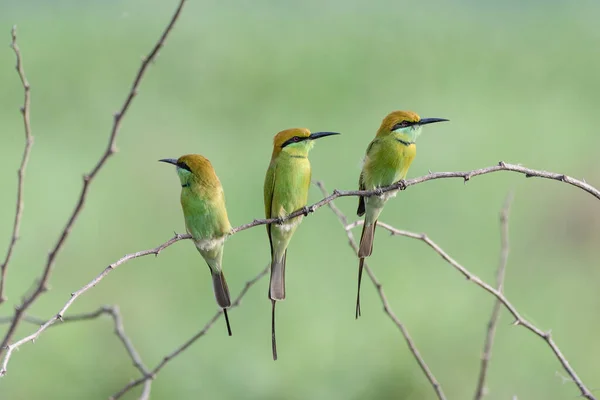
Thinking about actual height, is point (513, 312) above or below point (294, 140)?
below

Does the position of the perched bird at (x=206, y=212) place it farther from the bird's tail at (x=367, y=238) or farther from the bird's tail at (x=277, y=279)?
the bird's tail at (x=367, y=238)

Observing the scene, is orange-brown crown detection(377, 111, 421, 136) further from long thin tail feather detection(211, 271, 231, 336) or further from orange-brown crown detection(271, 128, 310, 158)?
long thin tail feather detection(211, 271, 231, 336)

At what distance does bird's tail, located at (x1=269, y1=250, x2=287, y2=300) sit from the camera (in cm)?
136

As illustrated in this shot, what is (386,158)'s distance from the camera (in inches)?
68.0

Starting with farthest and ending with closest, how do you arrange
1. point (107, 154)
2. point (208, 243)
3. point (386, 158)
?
point (386, 158), point (208, 243), point (107, 154)

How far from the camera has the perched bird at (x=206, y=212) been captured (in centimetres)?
141

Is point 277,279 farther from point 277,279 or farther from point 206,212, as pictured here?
point 206,212

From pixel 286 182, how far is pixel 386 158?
0.24 metres

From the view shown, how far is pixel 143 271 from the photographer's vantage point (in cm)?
440

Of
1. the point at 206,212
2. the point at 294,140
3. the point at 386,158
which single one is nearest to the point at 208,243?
the point at 206,212

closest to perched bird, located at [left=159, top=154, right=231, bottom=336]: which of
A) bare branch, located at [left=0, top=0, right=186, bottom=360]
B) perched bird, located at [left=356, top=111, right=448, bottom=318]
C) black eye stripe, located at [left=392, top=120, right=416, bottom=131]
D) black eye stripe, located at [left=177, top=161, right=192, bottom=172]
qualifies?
black eye stripe, located at [left=177, top=161, right=192, bottom=172]

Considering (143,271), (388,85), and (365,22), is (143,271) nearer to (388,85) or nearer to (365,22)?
(388,85)

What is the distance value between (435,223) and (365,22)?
255 cm

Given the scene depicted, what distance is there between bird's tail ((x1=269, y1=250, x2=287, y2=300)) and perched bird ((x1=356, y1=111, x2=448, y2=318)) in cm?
20
